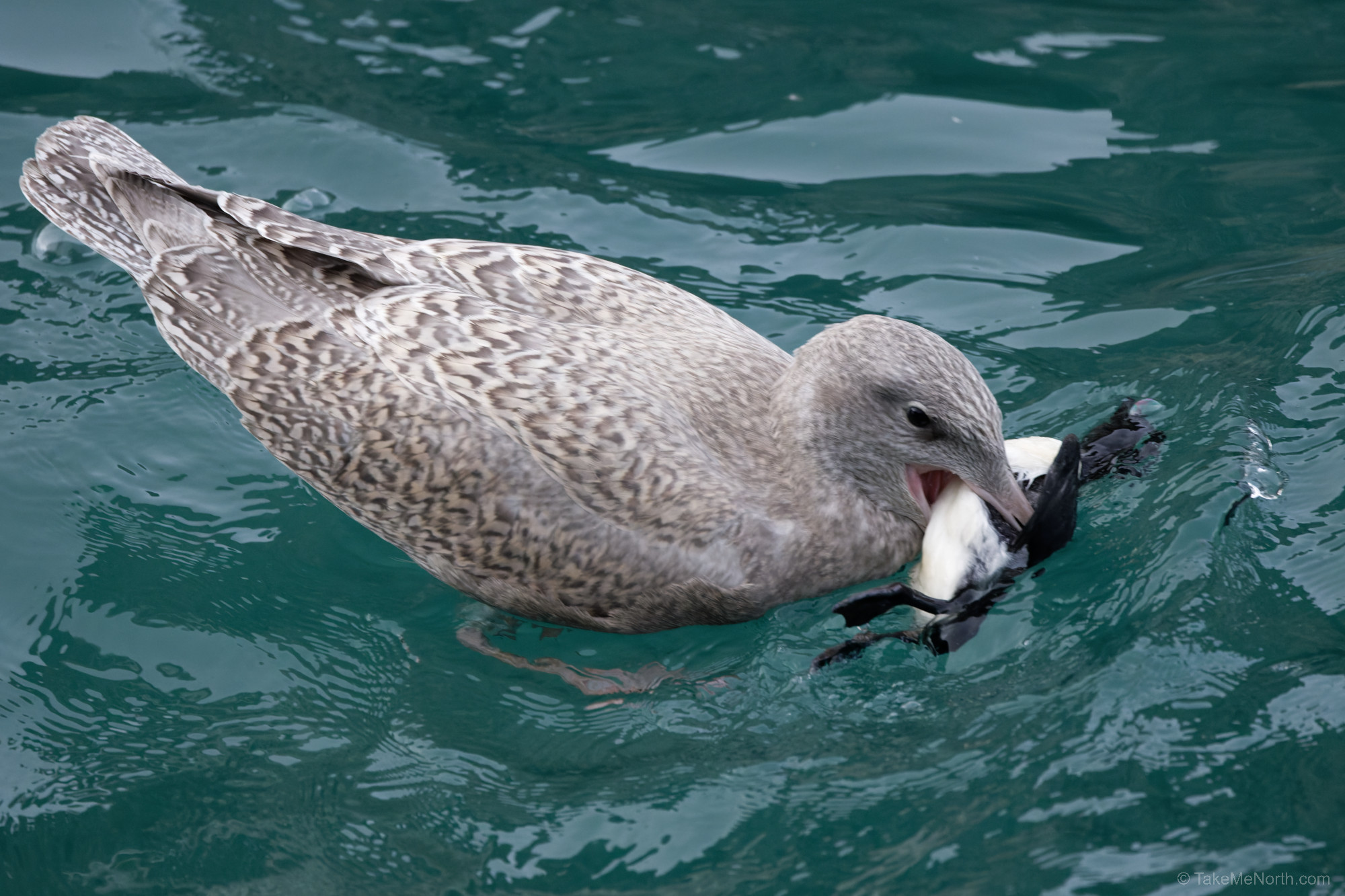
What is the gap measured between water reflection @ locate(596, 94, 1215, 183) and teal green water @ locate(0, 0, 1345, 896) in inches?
1.1

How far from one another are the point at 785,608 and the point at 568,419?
3.62 feet

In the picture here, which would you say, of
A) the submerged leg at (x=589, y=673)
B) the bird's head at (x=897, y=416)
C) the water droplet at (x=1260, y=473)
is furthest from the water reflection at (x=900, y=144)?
the submerged leg at (x=589, y=673)

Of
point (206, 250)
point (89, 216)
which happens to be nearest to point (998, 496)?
point (206, 250)

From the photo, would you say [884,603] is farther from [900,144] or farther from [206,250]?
[900,144]

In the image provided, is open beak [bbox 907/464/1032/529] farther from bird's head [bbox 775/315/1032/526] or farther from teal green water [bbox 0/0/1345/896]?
teal green water [bbox 0/0/1345/896]

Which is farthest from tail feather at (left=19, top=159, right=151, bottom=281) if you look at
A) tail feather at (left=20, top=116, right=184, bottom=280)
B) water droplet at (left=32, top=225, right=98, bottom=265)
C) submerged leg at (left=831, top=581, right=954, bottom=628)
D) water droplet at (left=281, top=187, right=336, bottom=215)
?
submerged leg at (left=831, top=581, right=954, bottom=628)

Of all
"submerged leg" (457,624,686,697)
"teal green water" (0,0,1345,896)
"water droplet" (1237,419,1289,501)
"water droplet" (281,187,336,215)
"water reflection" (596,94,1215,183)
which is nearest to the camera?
"teal green water" (0,0,1345,896)

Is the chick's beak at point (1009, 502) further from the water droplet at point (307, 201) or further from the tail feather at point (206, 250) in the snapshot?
the water droplet at point (307, 201)

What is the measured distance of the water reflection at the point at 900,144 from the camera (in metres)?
7.11

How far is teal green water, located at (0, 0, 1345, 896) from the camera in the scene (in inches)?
155

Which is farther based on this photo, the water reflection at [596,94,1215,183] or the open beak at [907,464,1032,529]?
the water reflection at [596,94,1215,183]

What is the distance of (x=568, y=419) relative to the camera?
441 centimetres

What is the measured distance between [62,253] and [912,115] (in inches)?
193

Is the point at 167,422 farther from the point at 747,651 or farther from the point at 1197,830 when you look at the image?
the point at 1197,830
